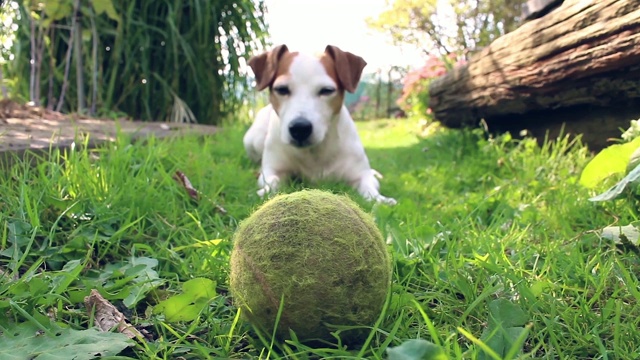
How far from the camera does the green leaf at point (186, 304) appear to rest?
4.07 ft

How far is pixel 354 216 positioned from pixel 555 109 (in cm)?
280

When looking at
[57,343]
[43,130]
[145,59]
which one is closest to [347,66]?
[43,130]

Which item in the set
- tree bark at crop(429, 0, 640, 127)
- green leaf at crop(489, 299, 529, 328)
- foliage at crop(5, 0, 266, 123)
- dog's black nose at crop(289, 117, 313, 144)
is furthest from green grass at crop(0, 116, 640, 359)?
foliage at crop(5, 0, 266, 123)

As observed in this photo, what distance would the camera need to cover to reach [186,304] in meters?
1.25

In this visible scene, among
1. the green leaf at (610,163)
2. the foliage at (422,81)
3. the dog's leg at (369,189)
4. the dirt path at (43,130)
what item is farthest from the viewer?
the foliage at (422,81)

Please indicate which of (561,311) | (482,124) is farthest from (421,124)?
(561,311)

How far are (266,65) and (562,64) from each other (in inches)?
68.3

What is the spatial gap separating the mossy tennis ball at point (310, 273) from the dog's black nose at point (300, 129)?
5.36 feet

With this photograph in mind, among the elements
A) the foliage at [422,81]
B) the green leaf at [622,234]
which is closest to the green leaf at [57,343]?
the green leaf at [622,234]

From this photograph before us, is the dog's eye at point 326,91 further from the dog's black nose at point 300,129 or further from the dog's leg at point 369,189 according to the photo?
the dog's leg at point 369,189

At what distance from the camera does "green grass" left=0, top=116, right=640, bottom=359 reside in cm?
112

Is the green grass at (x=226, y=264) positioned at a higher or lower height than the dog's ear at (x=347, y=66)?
lower

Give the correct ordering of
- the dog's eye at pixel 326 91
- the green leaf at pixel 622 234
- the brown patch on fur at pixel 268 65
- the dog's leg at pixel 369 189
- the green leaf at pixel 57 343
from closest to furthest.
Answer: the green leaf at pixel 57 343, the green leaf at pixel 622 234, the dog's leg at pixel 369 189, the dog's eye at pixel 326 91, the brown patch on fur at pixel 268 65

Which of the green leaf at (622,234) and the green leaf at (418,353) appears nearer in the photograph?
the green leaf at (418,353)
